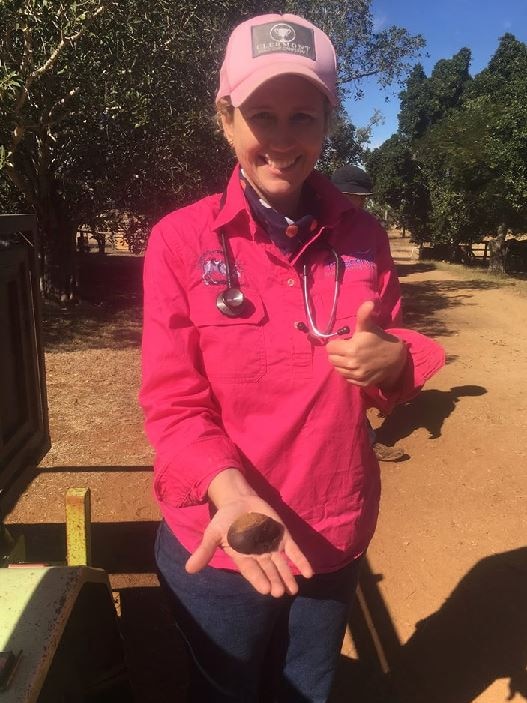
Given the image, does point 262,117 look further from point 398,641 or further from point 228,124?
point 398,641

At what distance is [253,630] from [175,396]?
66 cm

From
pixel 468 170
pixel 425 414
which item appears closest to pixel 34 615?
pixel 425 414

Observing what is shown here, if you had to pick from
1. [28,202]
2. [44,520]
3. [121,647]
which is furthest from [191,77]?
[121,647]

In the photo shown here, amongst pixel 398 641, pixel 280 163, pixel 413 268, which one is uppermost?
pixel 280 163

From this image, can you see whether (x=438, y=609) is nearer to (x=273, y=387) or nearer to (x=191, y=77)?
(x=273, y=387)

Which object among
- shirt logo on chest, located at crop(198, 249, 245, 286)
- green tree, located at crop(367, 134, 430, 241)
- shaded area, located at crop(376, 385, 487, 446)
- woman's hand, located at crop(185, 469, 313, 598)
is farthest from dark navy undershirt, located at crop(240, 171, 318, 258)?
green tree, located at crop(367, 134, 430, 241)

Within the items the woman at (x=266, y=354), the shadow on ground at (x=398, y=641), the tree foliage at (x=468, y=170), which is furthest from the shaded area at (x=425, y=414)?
the tree foliage at (x=468, y=170)

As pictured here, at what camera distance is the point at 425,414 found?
22.1 ft

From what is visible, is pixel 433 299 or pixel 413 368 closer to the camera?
pixel 413 368

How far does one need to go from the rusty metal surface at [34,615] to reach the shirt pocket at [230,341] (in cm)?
70

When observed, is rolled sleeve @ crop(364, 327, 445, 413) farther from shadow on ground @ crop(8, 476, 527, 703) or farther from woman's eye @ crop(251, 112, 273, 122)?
shadow on ground @ crop(8, 476, 527, 703)

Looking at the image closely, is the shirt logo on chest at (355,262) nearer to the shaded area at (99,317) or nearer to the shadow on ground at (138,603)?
the shadow on ground at (138,603)

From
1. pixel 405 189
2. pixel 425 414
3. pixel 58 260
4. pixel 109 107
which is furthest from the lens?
pixel 405 189

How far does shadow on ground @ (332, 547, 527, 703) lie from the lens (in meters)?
2.88
